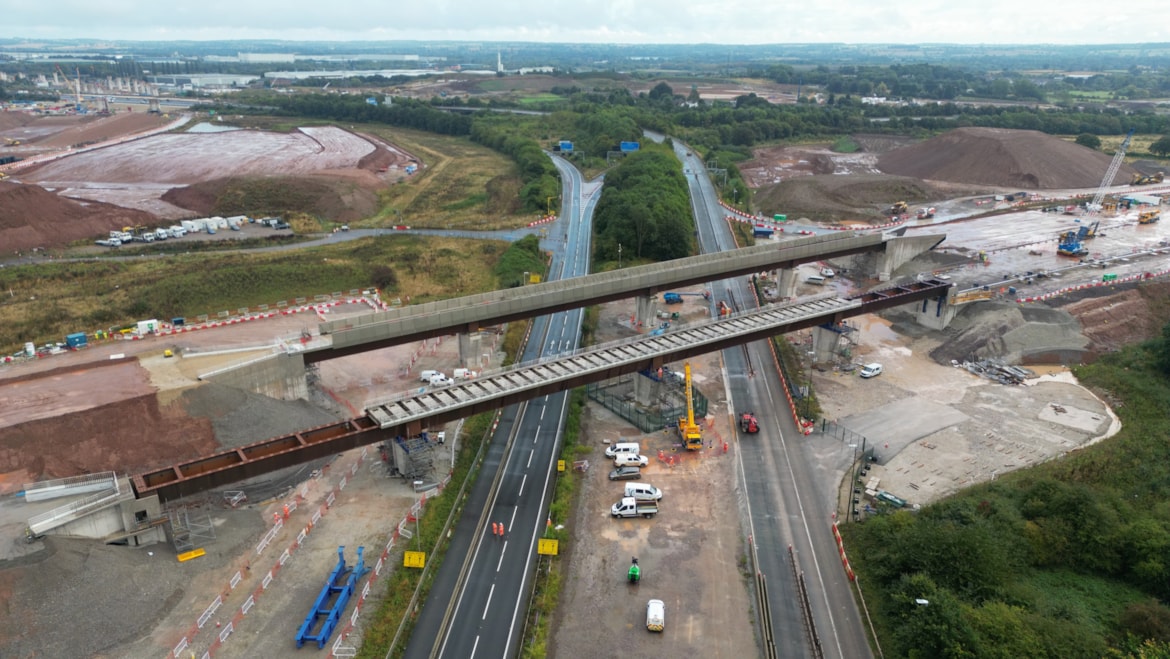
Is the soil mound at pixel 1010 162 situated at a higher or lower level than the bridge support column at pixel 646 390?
higher

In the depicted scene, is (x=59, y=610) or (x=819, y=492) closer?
(x=59, y=610)

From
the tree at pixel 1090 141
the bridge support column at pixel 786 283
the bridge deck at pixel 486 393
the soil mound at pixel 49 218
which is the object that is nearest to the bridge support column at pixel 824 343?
the bridge deck at pixel 486 393

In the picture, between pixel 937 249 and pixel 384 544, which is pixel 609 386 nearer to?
pixel 384 544

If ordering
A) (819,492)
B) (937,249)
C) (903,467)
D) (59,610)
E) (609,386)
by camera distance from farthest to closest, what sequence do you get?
1. (937,249)
2. (609,386)
3. (903,467)
4. (819,492)
5. (59,610)

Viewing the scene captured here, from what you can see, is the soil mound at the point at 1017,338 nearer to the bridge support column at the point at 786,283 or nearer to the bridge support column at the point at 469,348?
the bridge support column at the point at 786,283

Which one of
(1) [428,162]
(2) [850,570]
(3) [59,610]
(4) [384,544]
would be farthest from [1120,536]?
(1) [428,162]

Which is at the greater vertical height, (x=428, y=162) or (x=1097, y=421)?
(x=428, y=162)
